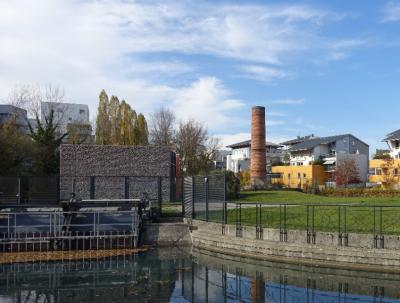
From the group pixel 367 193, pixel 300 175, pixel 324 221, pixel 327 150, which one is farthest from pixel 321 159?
pixel 324 221

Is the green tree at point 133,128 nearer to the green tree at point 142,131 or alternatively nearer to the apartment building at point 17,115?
the green tree at point 142,131

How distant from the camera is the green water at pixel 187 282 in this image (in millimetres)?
13820

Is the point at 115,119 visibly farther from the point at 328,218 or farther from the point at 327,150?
the point at 327,150

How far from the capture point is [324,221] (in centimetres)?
2250

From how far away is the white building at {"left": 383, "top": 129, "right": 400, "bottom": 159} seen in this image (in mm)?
75562

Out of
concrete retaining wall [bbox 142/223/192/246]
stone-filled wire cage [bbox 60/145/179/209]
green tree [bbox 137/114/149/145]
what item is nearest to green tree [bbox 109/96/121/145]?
green tree [bbox 137/114/149/145]

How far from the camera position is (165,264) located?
19469 millimetres

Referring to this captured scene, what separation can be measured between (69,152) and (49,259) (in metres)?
20.3

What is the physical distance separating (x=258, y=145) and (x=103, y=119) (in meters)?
19.6

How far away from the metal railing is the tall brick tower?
3213 cm

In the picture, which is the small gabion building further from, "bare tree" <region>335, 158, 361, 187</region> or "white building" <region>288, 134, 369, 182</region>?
"white building" <region>288, 134, 369, 182</region>

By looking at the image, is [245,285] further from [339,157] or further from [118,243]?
[339,157]

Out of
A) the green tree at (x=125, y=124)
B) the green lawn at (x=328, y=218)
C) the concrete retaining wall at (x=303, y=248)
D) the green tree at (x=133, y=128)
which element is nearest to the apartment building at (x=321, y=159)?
the green tree at (x=133, y=128)

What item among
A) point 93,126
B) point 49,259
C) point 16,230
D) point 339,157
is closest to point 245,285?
point 49,259
